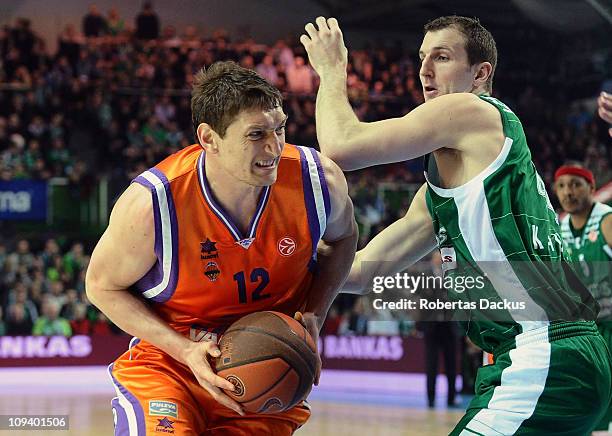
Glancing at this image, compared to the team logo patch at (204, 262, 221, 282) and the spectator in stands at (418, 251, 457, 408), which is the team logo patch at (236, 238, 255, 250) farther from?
the spectator in stands at (418, 251, 457, 408)

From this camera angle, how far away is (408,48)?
2000 cm

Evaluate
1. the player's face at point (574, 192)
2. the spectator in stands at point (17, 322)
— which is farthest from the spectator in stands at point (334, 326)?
the player's face at point (574, 192)

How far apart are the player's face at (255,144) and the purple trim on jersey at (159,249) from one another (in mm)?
266

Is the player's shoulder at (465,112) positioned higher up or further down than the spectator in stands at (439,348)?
higher up

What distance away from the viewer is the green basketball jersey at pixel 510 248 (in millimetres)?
2889

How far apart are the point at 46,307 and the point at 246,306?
10180 mm

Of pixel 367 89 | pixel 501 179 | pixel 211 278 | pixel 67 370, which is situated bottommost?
pixel 67 370

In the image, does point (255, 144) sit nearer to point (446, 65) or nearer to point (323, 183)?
point (323, 183)

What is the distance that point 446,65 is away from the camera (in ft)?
10.6

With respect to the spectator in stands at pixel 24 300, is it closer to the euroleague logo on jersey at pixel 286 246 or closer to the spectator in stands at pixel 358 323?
the spectator in stands at pixel 358 323

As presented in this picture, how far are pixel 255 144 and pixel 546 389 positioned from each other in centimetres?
126

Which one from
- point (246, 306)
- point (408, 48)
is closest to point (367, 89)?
point (408, 48)

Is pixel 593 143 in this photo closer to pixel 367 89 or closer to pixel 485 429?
pixel 367 89

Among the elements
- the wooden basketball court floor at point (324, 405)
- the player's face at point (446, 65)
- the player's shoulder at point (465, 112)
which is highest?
the player's face at point (446, 65)
